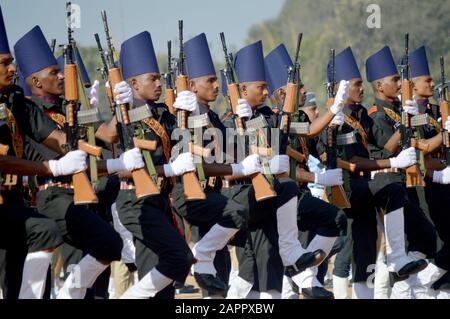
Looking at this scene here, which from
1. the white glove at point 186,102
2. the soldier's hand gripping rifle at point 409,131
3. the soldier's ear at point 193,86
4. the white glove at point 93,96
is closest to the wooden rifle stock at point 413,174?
the soldier's hand gripping rifle at point 409,131

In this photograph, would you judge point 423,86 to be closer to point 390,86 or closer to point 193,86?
point 390,86

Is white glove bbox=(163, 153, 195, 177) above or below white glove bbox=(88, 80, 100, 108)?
below

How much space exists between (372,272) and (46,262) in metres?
4.11

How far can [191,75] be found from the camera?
11586mm

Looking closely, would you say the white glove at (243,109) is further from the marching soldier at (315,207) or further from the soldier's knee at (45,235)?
the soldier's knee at (45,235)

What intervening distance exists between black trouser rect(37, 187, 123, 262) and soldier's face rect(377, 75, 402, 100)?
4407 mm

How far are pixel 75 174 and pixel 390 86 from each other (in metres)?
4.69

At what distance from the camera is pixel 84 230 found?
9578 mm

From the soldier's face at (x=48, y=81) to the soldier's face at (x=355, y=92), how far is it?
356 cm

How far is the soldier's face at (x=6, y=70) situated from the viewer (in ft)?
30.8

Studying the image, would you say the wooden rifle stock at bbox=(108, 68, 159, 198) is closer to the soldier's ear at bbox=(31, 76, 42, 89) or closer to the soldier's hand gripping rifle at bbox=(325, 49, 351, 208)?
the soldier's ear at bbox=(31, 76, 42, 89)

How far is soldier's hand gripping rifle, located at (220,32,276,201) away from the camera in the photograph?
11.0m

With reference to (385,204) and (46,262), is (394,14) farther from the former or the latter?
(46,262)

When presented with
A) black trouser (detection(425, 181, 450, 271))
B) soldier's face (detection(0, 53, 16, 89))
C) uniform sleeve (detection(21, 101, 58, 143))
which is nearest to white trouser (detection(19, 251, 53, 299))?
uniform sleeve (detection(21, 101, 58, 143))
